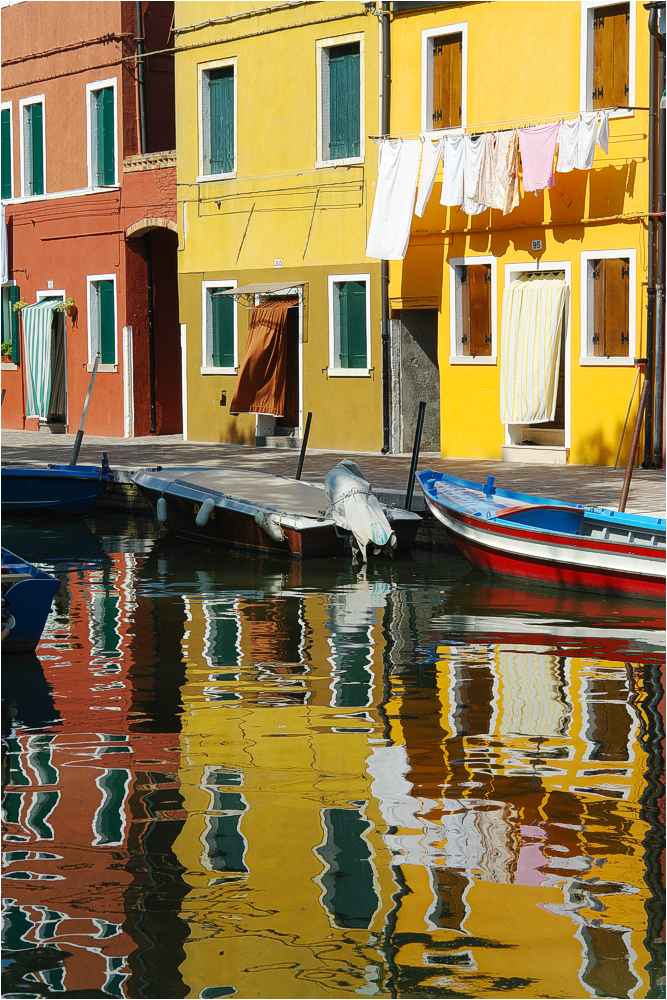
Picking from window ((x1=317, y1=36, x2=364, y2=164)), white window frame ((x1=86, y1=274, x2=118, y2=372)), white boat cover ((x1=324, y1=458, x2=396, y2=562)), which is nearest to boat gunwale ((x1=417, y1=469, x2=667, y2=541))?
white boat cover ((x1=324, y1=458, x2=396, y2=562))

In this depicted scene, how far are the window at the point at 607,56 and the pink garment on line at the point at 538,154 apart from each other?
63 centimetres

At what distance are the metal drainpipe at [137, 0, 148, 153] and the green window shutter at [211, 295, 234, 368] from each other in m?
3.85

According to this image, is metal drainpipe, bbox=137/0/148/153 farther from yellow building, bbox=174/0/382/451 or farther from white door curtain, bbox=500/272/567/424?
white door curtain, bbox=500/272/567/424

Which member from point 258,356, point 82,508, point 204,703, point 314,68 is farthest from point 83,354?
point 204,703

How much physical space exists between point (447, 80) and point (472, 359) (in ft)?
13.5

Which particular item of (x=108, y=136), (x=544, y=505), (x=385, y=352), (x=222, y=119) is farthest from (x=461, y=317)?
(x=108, y=136)

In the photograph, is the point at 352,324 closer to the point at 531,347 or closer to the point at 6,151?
the point at 531,347

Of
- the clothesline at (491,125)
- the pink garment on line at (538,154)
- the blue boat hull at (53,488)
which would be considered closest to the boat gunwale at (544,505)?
the blue boat hull at (53,488)

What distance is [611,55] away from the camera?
1923 cm

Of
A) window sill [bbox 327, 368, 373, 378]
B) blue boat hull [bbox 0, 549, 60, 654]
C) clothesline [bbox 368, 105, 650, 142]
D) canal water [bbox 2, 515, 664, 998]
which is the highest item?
clothesline [bbox 368, 105, 650, 142]

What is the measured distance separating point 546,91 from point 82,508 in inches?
330

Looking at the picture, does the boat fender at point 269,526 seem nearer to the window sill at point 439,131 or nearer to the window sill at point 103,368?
the window sill at point 439,131

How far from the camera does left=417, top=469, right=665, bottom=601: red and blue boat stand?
41.9 ft

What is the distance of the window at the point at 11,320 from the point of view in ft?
103
